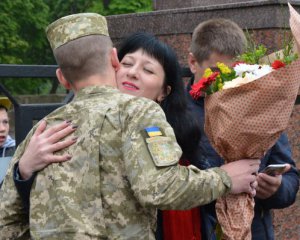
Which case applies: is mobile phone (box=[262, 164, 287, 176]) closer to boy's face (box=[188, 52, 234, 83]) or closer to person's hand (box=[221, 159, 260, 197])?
person's hand (box=[221, 159, 260, 197])

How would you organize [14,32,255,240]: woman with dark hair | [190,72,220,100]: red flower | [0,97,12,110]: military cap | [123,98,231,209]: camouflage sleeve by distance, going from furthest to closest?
[0,97,12,110]: military cap, [14,32,255,240]: woman with dark hair, [190,72,220,100]: red flower, [123,98,231,209]: camouflage sleeve

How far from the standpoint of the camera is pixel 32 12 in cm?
2005

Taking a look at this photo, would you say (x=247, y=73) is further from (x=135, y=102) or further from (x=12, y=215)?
(x=12, y=215)

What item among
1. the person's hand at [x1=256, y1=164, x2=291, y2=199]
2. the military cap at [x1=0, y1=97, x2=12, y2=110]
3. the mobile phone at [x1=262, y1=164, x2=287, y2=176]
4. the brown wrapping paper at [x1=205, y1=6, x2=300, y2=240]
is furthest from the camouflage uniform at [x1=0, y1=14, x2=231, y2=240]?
the military cap at [x1=0, y1=97, x2=12, y2=110]

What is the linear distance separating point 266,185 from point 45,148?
1.11 m

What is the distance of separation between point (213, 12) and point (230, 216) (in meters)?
2.51

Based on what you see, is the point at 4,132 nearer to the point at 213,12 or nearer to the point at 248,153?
the point at 213,12

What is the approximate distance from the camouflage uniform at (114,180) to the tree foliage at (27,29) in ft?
47.3

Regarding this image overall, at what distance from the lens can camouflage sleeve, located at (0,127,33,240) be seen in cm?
252

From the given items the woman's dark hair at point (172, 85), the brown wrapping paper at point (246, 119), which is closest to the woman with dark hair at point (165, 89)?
Result: the woman's dark hair at point (172, 85)

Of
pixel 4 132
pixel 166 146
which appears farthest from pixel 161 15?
pixel 166 146

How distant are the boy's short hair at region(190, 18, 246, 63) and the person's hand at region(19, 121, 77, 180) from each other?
1268 millimetres

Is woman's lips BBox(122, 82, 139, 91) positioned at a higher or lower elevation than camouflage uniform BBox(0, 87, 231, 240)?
higher

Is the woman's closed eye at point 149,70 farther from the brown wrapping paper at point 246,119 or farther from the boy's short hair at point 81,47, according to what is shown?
the boy's short hair at point 81,47
